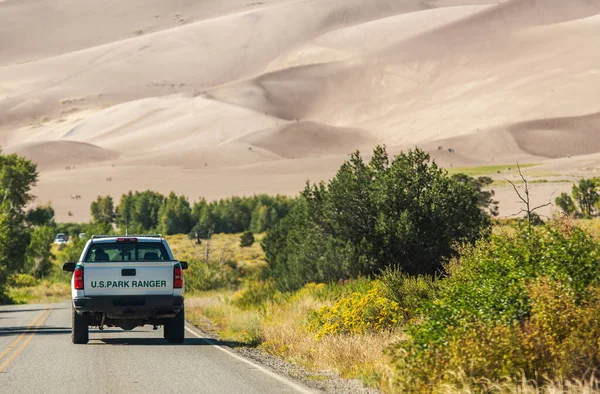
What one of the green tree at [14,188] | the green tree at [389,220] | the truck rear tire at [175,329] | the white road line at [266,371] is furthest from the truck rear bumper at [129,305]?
the green tree at [14,188]

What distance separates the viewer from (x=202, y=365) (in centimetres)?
1653

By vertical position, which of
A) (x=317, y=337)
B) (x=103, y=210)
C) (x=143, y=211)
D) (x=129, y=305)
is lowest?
(x=317, y=337)

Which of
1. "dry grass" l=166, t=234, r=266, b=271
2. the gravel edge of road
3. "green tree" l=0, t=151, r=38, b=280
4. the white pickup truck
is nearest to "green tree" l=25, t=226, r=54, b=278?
"green tree" l=0, t=151, r=38, b=280

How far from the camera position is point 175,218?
409 ft

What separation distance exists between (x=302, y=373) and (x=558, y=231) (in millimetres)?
4325

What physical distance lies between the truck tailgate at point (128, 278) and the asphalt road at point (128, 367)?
1.10 meters

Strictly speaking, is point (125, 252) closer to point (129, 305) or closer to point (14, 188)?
point (129, 305)

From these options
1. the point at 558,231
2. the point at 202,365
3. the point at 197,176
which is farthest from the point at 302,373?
the point at 197,176

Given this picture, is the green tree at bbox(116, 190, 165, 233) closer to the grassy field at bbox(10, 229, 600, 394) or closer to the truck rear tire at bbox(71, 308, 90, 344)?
the grassy field at bbox(10, 229, 600, 394)

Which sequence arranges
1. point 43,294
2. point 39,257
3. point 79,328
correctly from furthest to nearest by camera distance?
→ point 39,257 < point 43,294 < point 79,328

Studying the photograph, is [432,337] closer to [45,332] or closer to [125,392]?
[125,392]

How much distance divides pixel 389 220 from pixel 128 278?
1241 centimetres

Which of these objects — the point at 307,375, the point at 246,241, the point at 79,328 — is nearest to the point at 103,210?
the point at 246,241

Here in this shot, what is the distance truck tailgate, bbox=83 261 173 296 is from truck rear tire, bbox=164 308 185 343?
1.22m
